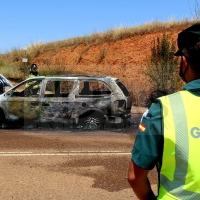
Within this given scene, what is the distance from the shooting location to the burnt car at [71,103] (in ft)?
35.7

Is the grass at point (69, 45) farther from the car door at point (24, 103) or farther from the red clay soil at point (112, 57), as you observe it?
the car door at point (24, 103)

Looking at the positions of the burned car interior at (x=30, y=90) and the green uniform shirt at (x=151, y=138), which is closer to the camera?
the green uniform shirt at (x=151, y=138)

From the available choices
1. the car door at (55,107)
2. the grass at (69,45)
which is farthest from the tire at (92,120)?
the grass at (69,45)

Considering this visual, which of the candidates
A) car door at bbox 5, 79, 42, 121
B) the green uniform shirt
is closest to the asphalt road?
car door at bbox 5, 79, 42, 121

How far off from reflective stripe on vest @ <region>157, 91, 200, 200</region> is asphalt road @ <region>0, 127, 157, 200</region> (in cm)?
380

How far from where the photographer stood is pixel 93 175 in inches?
255

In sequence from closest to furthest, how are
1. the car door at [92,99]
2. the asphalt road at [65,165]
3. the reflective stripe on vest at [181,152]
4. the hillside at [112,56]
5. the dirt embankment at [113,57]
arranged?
the reflective stripe on vest at [181,152]
the asphalt road at [65,165]
the car door at [92,99]
the hillside at [112,56]
the dirt embankment at [113,57]

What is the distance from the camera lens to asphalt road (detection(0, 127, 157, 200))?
5.54 metres

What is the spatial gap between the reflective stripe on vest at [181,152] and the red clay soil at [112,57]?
26.4 metres

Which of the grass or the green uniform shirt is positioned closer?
the green uniform shirt

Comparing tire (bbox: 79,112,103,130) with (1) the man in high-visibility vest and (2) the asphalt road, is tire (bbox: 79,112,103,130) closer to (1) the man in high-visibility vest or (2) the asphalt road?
(2) the asphalt road

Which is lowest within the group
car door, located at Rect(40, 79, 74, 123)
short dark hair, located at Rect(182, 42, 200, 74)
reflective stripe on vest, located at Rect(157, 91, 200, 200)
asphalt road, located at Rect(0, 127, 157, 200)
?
asphalt road, located at Rect(0, 127, 157, 200)

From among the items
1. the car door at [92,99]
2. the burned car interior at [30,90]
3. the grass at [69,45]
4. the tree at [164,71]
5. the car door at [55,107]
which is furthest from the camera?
the grass at [69,45]

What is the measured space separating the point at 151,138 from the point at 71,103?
940 centimetres
